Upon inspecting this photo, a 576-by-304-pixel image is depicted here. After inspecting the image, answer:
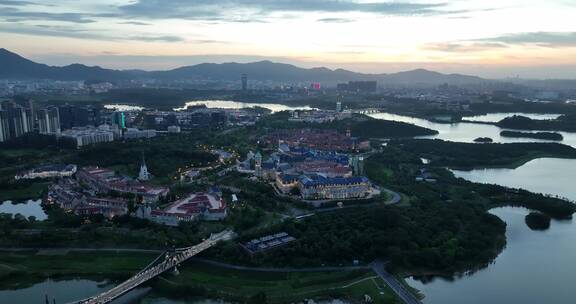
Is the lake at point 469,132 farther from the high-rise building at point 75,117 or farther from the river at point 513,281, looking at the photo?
the high-rise building at point 75,117

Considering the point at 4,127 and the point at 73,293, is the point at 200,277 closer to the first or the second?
the point at 73,293

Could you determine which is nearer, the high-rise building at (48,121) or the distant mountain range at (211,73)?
the high-rise building at (48,121)

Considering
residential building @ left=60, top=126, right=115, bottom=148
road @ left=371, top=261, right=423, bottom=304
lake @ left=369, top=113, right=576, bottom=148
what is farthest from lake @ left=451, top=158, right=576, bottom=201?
residential building @ left=60, top=126, right=115, bottom=148

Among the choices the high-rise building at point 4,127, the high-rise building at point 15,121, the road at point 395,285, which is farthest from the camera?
the high-rise building at point 15,121

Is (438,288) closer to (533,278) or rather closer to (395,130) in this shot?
(533,278)

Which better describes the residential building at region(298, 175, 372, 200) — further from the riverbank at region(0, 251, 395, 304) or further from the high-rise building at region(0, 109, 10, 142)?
the high-rise building at region(0, 109, 10, 142)

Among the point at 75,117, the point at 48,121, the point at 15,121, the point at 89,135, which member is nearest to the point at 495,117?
the point at 89,135

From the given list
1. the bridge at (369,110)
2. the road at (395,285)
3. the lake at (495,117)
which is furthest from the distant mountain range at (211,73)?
the road at (395,285)
